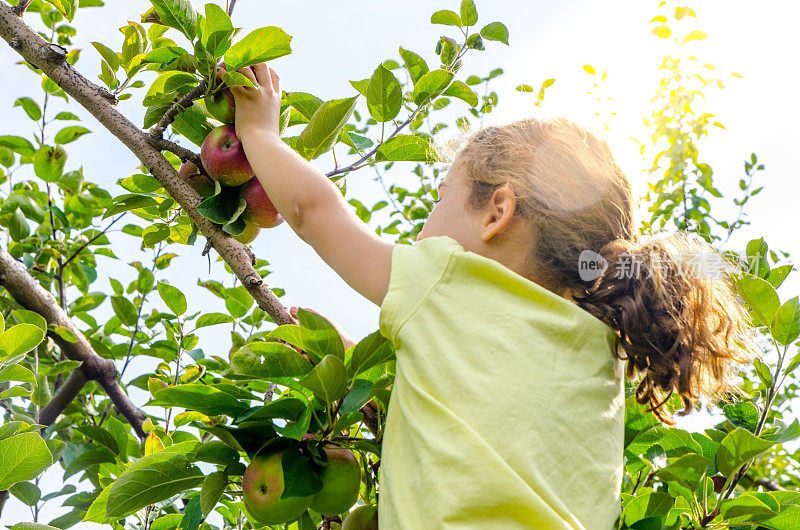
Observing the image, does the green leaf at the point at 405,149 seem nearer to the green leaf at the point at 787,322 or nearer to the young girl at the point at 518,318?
the young girl at the point at 518,318

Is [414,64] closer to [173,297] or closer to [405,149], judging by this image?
[405,149]

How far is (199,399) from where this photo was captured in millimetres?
1003

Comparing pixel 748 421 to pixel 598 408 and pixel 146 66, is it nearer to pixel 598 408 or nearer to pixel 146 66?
pixel 598 408

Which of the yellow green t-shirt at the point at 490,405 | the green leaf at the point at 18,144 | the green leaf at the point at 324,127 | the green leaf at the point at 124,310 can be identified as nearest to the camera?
the yellow green t-shirt at the point at 490,405

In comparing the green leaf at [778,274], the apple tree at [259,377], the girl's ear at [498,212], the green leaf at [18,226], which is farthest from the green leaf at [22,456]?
the green leaf at [18,226]

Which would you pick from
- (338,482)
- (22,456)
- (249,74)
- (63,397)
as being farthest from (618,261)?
(63,397)

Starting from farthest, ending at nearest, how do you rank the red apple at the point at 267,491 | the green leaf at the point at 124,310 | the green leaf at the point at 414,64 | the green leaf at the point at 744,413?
the green leaf at the point at 124,310
the green leaf at the point at 414,64
the green leaf at the point at 744,413
the red apple at the point at 267,491

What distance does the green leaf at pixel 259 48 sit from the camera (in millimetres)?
1116

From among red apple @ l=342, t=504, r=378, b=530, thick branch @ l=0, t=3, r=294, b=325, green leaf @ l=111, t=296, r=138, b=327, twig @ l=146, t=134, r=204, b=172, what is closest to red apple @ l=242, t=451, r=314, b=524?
red apple @ l=342, t=504, r=378, b=530

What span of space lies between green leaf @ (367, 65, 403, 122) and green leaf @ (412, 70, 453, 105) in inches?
1.9

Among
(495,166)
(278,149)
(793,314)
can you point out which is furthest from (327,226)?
(793,314)

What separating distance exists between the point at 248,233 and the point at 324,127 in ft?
0.74

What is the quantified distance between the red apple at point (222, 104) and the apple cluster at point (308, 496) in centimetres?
55

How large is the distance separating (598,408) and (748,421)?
477 millimetres
